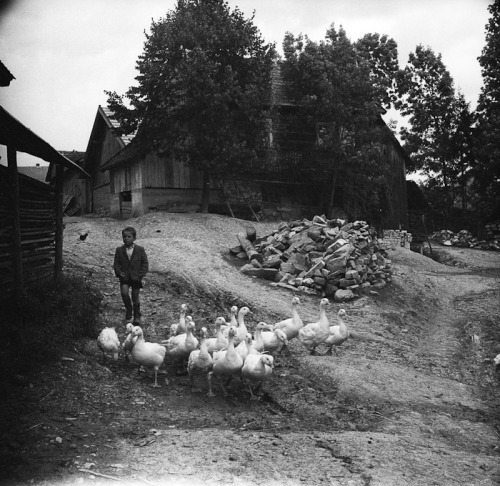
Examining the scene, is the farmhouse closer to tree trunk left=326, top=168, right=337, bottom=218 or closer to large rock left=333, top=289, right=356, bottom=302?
tree trunk left=326, top=168, right=337, bottom=218

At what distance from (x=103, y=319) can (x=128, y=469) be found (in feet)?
20.0

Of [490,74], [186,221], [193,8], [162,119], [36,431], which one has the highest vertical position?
[193,8]

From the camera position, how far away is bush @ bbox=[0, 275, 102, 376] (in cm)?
793

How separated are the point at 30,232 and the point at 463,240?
27.6 metres

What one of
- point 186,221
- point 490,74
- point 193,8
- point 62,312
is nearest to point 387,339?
point 62,312

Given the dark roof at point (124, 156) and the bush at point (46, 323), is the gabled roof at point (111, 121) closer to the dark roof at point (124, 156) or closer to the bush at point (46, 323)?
the dark roof at point (124, 156)

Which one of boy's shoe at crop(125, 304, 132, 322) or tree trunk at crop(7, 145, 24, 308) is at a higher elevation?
tree trunk at crop(7, 145, 24, 308)

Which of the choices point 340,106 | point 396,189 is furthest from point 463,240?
point 340,106

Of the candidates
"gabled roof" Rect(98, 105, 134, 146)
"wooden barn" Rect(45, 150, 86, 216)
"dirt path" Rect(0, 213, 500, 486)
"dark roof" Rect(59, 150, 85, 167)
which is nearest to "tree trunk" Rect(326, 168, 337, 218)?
"gabled roof" Rect(98, 105, 134, 146)

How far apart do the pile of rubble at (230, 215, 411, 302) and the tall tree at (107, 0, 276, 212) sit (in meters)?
6.63

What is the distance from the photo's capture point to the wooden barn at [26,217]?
9.08 m

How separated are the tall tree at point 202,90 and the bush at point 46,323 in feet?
47.1

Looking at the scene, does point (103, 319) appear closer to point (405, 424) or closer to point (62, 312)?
point (62, 312)

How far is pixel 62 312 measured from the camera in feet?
32.6
